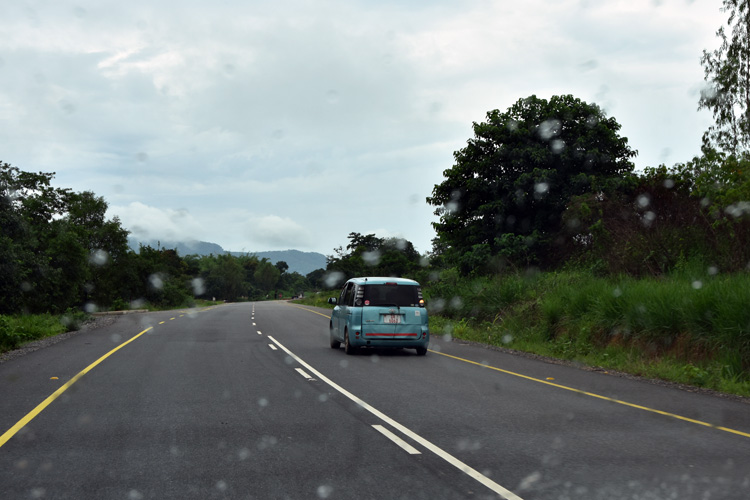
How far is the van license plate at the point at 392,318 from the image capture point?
15891 mm

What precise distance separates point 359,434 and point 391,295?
360 inches

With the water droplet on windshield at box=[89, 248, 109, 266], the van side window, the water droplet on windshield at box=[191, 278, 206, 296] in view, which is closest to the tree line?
the water droplet on windshield at box=[89, 248, 109, 266]

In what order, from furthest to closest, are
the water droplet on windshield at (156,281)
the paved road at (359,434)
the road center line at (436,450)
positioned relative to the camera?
the water droplet on windshield at (156,281), the paved road at (359,434), the road center line at (436,450)

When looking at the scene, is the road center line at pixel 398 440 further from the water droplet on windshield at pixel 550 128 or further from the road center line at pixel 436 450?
the water droplet on windshield at pixel 550 128

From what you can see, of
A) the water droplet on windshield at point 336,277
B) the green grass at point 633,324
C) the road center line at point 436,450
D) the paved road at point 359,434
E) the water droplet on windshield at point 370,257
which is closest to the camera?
the road center line at point 436,450

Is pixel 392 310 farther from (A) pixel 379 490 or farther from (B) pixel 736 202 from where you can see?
(A) pixel 379 490

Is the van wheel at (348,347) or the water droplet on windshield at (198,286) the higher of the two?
the water droplet on windshield at (198,286)

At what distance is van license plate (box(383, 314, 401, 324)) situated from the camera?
626 inches

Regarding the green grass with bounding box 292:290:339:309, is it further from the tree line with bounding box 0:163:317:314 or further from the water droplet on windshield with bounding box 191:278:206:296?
the water droplet on windshield with bounding box 191:278:206:296

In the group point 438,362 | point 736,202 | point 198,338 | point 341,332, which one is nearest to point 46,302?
point 198,338

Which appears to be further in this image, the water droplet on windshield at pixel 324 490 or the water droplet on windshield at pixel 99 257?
the water droplet on windshield at pixel 99 257

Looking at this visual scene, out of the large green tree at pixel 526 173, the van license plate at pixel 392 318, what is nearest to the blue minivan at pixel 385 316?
the van license plate at pixel 392 318

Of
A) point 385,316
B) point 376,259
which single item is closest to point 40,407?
point 385,316

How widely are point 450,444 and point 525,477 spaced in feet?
4.25
